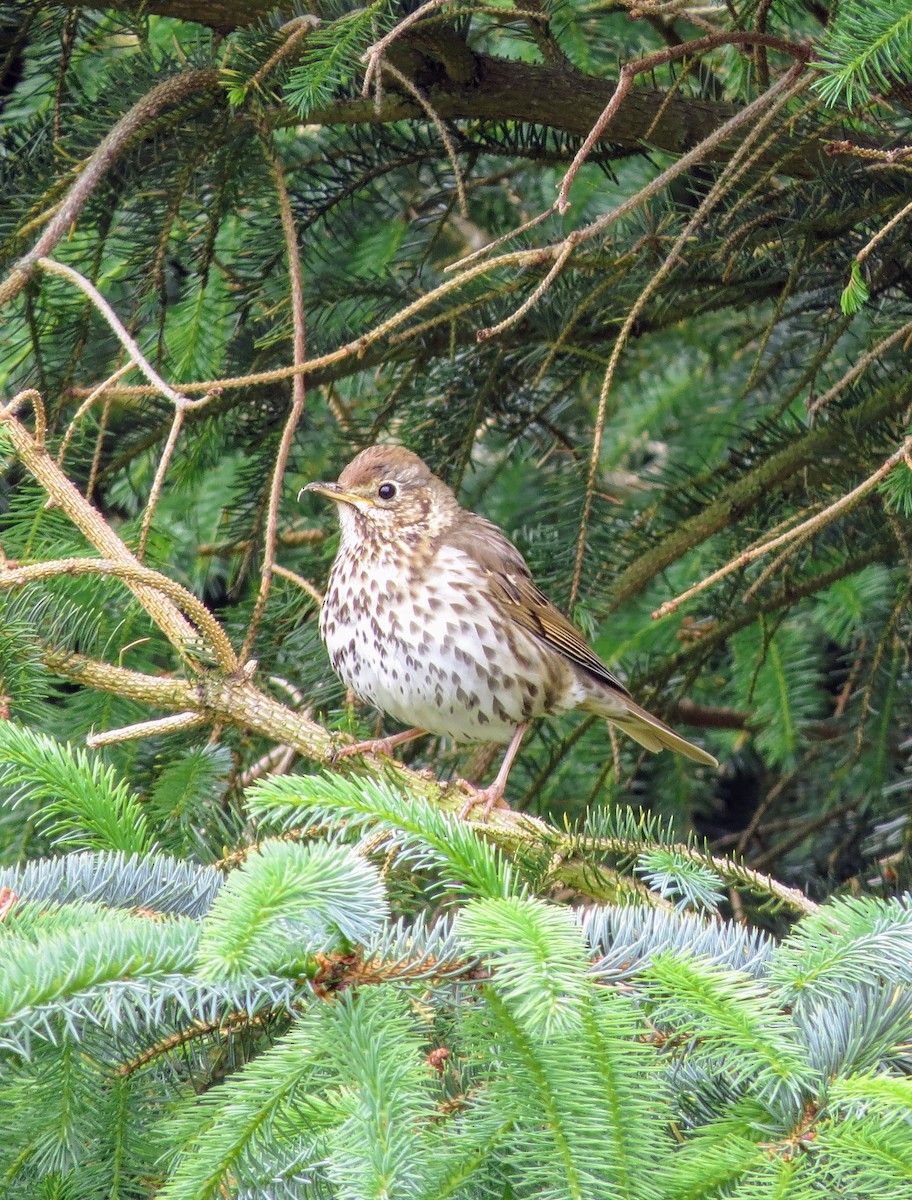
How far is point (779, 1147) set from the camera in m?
1.26

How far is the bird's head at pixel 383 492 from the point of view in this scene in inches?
130

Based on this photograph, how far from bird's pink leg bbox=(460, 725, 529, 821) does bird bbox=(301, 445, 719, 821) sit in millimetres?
10

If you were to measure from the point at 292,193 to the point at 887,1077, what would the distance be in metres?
2.43

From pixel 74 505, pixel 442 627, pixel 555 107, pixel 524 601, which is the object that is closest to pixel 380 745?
pixel 442 627

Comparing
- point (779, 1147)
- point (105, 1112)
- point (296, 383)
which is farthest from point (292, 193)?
point (779, 1147)

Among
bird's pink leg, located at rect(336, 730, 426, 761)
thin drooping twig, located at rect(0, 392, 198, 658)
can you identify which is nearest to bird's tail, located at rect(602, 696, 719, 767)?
bird's pink leg, located at rect(336, 730, 426, 761)

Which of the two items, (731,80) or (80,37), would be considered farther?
(731,80)

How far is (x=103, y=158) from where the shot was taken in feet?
7.82

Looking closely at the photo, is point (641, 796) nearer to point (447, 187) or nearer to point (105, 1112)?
point (447, 187)

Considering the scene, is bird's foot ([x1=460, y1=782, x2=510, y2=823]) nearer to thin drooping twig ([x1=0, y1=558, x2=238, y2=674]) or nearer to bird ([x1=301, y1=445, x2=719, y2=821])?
bird ([x1=301, y1=445, x2=719, y2=821])

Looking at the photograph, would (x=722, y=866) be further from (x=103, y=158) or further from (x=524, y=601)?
(x=103, y=158)

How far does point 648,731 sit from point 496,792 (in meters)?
0.74

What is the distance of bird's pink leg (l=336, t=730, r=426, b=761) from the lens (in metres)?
2.32

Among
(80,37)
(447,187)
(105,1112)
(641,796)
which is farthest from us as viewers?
(641,796)
